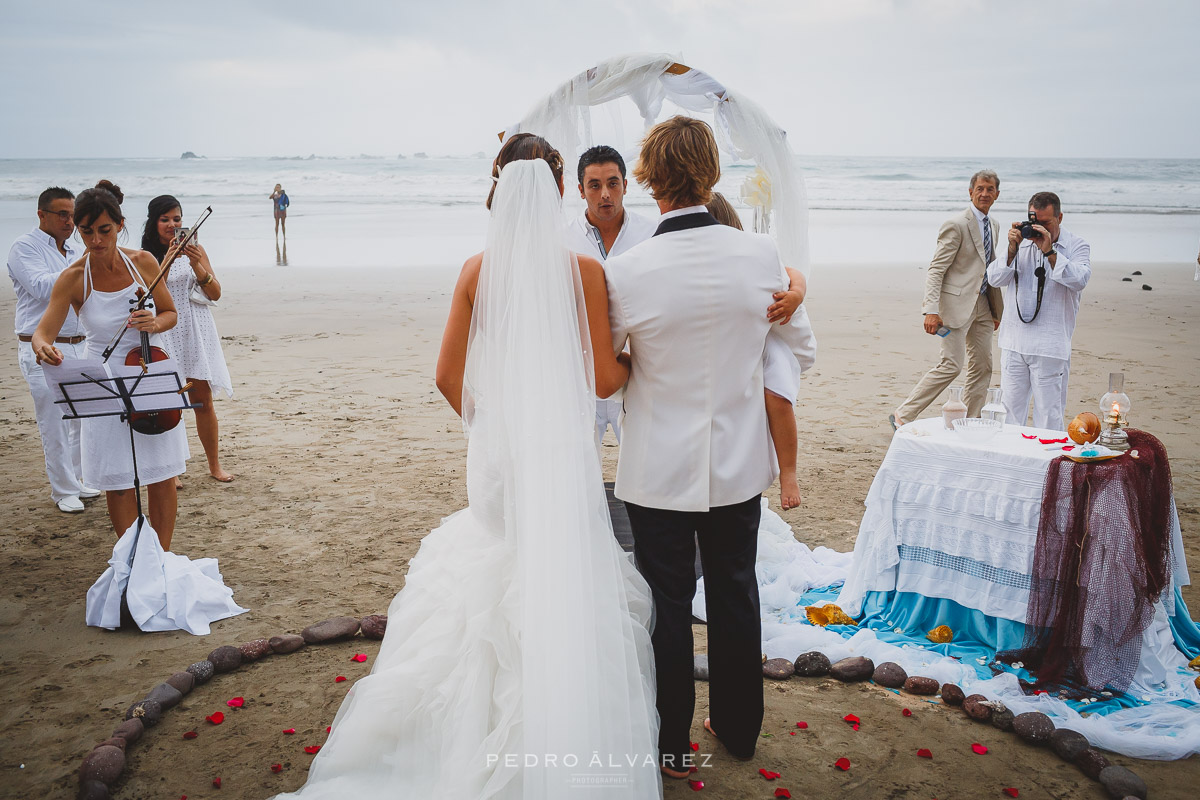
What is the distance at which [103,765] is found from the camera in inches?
117

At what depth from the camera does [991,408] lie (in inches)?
165

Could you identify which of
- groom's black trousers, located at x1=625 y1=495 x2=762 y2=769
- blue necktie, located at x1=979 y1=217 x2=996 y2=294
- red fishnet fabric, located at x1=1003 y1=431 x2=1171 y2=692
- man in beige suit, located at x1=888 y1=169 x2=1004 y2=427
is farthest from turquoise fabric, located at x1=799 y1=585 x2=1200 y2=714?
blue necktie, located at x1=979 y1=217 x2=996 y2=294

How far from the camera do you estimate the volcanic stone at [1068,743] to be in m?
3.10

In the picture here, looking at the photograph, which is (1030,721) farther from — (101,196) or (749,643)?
(101,196)

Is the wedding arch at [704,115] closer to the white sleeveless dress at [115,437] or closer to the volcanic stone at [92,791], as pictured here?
the white sleeveless dress at [115,437]

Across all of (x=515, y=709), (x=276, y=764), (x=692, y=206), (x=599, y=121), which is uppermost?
(x=599, y=121)

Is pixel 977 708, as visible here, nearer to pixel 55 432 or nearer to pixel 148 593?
pixel 148 593

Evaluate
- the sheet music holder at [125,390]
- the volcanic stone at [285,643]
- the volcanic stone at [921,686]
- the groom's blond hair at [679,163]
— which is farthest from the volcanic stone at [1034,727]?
the sheet music holder at [125,390]

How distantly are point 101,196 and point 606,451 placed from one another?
13.5 feet

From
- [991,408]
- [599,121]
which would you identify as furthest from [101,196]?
[991,408]

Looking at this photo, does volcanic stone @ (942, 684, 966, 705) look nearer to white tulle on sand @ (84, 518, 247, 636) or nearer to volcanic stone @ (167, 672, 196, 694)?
volcanic stone @ (167, 672, 196, 694)

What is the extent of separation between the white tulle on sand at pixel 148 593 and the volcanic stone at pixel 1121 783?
3.80m

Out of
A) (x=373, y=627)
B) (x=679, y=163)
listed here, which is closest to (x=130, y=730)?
(x=373, y=627)

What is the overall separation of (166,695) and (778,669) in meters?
2.52
